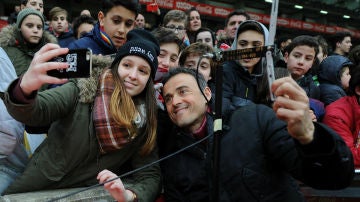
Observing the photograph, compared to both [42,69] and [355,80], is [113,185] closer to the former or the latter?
[42,69]

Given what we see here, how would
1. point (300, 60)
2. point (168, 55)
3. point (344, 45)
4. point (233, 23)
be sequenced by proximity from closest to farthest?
point (168, 55), point (300, 60), point (233, 23), point (344, 45)

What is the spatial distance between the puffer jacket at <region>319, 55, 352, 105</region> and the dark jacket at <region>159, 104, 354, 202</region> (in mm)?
1846

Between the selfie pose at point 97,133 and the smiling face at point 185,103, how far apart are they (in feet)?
0.43

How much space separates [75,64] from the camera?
5.03 ft

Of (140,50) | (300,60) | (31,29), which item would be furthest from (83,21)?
(140,50)

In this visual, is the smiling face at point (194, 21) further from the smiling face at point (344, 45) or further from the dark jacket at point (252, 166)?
the dark jacket at point (252, 166)

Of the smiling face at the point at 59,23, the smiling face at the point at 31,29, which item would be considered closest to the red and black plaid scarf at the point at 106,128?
the smiling face at the point at 31,29

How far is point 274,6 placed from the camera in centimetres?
125

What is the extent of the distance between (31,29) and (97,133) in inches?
103

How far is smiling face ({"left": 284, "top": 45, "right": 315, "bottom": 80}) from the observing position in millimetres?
3496

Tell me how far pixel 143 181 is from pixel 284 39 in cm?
582

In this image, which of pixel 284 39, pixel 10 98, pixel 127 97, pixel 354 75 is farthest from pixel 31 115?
pixel 284 39

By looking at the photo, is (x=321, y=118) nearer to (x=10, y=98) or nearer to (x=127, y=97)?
(x=127, y=97)

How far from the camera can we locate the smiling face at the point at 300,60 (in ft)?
11.5
